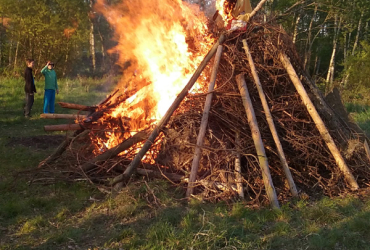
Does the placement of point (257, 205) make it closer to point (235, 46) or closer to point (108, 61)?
point (235, 46)

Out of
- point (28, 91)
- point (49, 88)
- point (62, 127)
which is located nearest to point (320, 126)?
point (62, 127)

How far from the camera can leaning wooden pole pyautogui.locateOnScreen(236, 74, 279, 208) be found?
15.1 feet

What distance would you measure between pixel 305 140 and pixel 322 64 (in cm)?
2679

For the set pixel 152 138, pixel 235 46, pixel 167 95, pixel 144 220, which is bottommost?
pixel 144 220

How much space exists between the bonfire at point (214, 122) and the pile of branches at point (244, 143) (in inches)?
0.6

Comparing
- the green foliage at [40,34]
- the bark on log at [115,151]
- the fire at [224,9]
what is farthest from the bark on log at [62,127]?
the green foliage at [40,34]

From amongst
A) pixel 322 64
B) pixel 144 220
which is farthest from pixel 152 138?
pixel 322 64

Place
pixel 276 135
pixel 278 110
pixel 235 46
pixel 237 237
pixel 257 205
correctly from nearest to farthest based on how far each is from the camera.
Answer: pixel 237 237 < pixel 257 205 < pixel 276 135 < pixel 278 110 < pixel 235 46

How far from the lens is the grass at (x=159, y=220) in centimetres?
367

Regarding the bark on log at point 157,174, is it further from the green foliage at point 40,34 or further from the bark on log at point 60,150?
the green foliage at point 40,34

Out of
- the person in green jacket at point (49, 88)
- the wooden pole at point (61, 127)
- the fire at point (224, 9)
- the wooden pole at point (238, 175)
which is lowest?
the wooden pole at point (238, 175)

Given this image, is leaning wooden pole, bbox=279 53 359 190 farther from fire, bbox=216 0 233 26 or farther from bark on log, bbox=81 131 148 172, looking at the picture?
bark on log, bbox=81 131 148 172

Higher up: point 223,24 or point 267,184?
point 223,24

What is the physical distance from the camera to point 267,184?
15.3 ft
